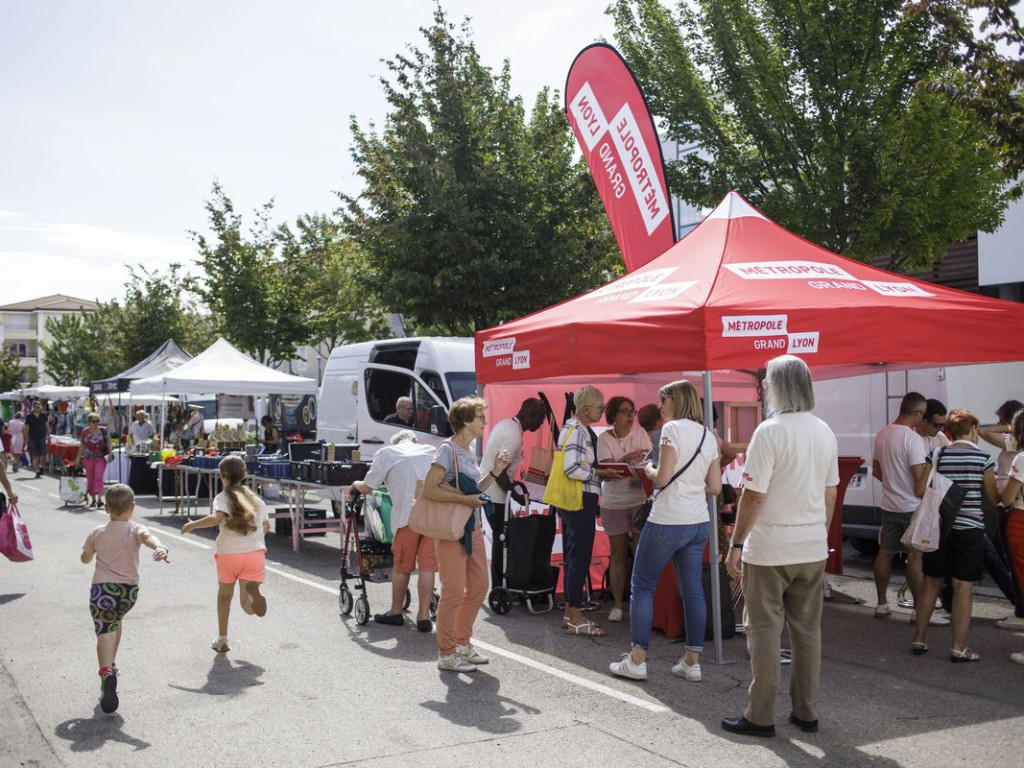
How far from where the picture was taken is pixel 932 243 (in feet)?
44.8

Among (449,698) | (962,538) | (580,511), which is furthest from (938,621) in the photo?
(449,698)

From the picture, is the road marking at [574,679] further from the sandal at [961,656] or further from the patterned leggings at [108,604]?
the patterned leggings at [108,604]

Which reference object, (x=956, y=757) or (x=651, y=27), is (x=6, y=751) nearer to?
(x=956, y=757)

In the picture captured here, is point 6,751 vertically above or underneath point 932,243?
underneath

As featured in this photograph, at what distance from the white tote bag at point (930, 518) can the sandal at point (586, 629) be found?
7.47 ft

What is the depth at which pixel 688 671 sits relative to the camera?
20.4ft

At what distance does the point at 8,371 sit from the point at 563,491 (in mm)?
86718

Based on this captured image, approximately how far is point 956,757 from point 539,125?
663 inches

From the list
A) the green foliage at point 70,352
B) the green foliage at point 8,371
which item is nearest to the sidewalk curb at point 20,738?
the green foliage at point 70,352

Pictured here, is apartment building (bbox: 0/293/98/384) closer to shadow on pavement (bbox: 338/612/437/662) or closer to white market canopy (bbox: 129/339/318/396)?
white market canopy (bbox: 129/339/318/396)

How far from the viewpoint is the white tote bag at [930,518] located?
22.0 feet

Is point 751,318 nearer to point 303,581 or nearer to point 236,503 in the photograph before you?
point 236,503

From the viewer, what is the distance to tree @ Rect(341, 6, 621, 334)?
1862cm

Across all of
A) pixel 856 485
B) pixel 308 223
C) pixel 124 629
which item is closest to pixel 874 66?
pixel 856 485
